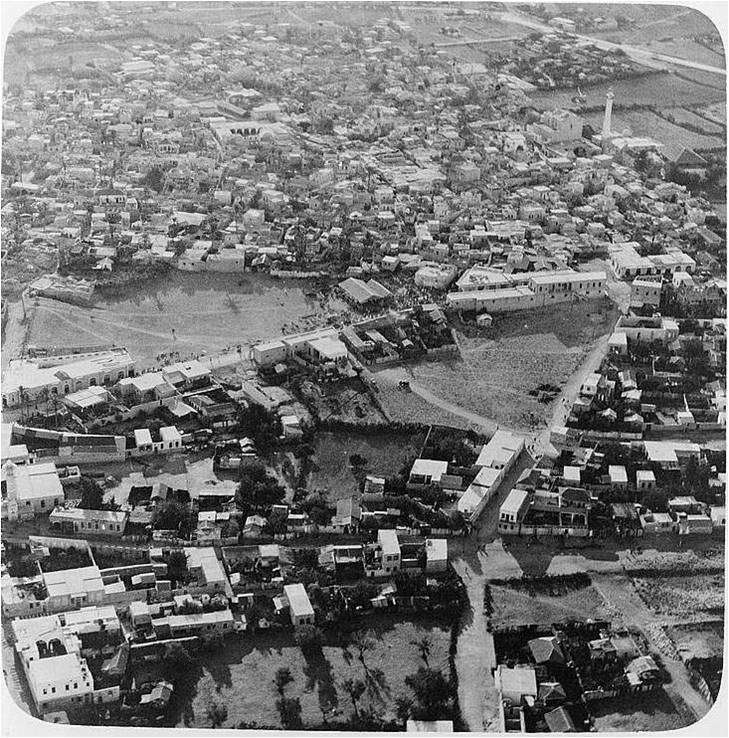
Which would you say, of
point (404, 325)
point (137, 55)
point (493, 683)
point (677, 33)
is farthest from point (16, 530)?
point (137, 55)

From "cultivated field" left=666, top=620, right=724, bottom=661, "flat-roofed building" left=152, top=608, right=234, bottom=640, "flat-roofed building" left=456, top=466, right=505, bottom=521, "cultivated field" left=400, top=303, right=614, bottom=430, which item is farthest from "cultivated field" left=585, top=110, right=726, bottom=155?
"flat-roofed building" left=152, top=608, right=234, bottom=640

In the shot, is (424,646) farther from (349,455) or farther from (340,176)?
(340,176)

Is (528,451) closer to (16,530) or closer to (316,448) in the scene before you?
(316,448)

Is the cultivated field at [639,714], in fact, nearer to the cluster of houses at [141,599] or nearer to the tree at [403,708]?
the tree at [403,708]

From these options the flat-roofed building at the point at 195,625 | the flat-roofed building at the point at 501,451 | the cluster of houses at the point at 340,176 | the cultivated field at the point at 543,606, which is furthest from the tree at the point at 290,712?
the cluster of houses at the point at 340,176

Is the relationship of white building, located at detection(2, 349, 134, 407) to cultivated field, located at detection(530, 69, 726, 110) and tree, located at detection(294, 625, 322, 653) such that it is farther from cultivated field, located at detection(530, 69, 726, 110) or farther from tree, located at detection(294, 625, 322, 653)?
cultivated field, located at detection(530, 69, 726, 110)

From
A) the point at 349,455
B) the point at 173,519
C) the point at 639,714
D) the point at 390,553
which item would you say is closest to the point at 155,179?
the point at 349,455
